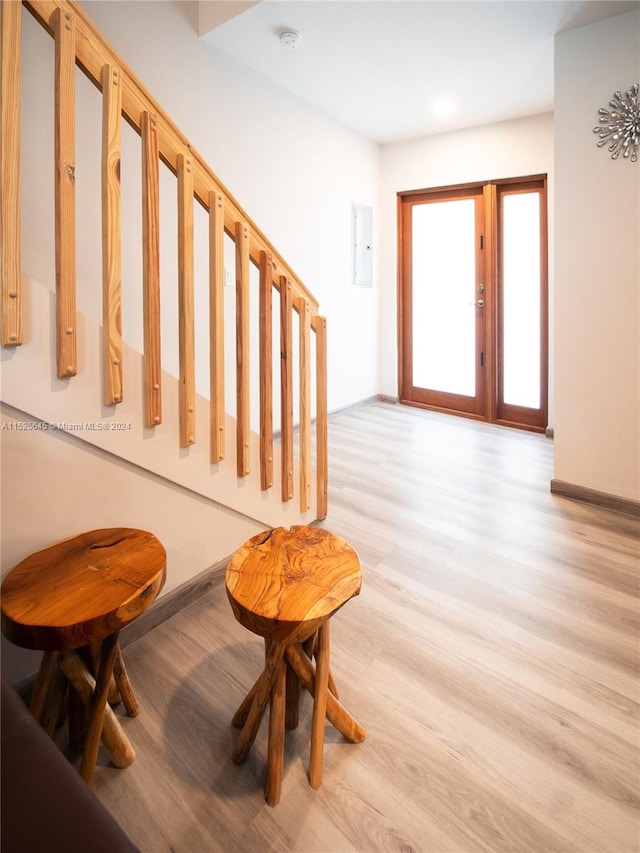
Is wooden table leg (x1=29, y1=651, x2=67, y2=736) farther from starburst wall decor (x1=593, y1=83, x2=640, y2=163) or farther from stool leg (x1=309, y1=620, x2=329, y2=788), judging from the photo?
starburst wall decor (x1=593, y1=83, x2=640, y2=163)

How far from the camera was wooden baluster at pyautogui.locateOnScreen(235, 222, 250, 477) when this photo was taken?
1.84 meters

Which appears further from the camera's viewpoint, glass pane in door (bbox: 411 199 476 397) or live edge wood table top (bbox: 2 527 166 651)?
glass pane in door (bbox: 411 199 476 397)

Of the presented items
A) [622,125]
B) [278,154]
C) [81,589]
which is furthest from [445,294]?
[81,589]

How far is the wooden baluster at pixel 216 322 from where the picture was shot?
171cm

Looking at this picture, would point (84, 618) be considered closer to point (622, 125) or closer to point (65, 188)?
point (65, 188)

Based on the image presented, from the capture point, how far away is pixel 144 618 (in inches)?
68.7

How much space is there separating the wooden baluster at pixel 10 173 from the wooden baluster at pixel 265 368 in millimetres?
893

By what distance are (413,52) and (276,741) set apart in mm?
3740

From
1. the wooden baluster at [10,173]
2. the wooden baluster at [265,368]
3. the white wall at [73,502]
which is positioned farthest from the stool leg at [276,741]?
the wooden baluster at [10,173]

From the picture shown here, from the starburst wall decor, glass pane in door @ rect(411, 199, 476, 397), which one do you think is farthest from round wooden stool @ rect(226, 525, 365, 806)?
glass pane in door @ rect(411, 199, 476, 397)

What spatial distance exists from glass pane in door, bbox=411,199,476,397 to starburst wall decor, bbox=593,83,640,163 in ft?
6.83

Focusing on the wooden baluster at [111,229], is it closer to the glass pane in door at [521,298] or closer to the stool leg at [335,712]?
the stool leg at [335,712]

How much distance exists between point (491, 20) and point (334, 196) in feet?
6.17

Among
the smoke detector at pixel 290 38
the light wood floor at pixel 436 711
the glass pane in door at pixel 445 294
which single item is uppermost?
the smoke detector at pixel 290 38
